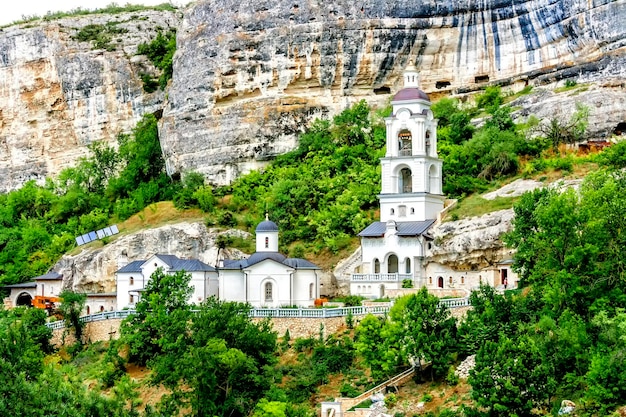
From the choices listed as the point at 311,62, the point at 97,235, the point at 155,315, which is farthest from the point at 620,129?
the point at 97,235

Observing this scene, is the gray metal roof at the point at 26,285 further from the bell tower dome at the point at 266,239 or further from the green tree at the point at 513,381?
the green tree at the point at 513,381

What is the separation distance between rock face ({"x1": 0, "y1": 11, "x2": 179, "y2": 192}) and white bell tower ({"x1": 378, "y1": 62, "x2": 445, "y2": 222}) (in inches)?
971

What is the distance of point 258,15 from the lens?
86438 mm

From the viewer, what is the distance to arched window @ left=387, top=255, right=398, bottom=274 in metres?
72.4

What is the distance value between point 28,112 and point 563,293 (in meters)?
52.3

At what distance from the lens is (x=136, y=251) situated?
79375mm

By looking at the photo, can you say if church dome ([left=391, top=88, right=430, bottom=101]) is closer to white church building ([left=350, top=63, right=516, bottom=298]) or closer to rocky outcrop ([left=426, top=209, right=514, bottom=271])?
white church building ([left=350, top=63, right=516, bottom=298])

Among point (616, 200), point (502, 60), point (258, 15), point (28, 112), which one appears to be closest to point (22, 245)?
point (28, 112)

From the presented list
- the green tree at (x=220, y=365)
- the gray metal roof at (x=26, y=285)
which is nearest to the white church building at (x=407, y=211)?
the green tree at (x=220, y=365)

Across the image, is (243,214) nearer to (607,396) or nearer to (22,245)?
(22,245)

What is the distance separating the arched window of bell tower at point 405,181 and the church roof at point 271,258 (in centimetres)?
688

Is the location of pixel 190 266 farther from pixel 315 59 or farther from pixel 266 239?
pixel 315 59

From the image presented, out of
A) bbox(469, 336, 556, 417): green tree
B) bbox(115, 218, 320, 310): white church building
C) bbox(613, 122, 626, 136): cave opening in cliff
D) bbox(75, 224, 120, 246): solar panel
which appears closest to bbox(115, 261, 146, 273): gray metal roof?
bbox(115, 218, 320, 310): white church building

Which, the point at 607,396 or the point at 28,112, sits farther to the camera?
the point at 28,112
